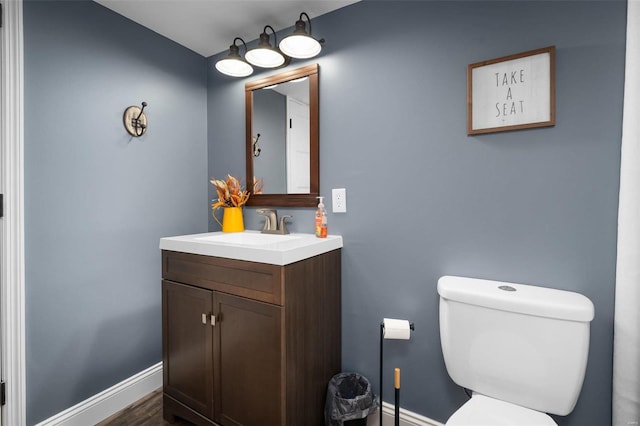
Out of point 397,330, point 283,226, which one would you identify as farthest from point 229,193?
point 397,330

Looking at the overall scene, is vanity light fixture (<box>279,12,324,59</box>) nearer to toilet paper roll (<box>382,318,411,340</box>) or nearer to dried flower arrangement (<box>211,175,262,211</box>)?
dried flower arrangement (<box>211,175,262,211</box>)

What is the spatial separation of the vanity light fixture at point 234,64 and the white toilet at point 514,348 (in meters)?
1.69

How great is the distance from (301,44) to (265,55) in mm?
258

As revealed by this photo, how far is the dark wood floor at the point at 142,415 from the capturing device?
1607 mm

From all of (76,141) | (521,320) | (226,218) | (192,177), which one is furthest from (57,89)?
(521,320)

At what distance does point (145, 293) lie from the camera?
1.88 meters

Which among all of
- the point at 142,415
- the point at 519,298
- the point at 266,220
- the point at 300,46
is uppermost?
the point at 300,46

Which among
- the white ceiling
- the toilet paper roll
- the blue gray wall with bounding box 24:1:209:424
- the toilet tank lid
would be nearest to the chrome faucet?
the blue gray wall with bounding box 24:1:209:424

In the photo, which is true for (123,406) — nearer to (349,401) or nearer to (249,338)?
(249,338)

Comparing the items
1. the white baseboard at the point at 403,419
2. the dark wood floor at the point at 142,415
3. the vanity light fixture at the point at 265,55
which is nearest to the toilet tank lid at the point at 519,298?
the white baseboard at the point at 403,419

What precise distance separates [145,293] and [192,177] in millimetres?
849

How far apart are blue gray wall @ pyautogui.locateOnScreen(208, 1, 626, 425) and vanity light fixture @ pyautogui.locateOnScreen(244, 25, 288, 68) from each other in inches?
4.2

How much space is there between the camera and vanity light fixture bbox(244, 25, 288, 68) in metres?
1.62

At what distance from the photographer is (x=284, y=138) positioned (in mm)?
1819
